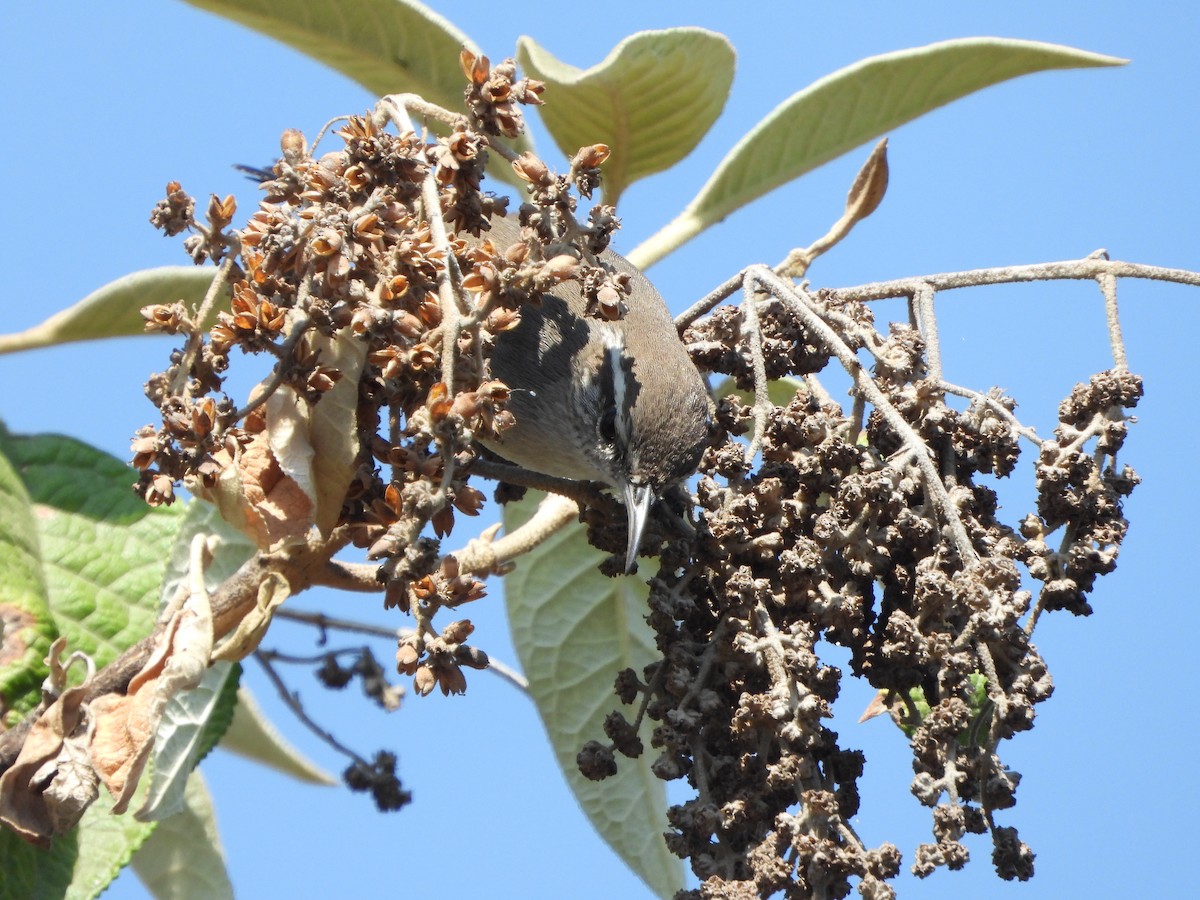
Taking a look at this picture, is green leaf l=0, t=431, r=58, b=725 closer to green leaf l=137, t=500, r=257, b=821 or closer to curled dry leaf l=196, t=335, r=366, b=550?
green leaf l=137, t=500, r=257, b=821

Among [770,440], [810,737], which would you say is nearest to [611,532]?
[770,440]

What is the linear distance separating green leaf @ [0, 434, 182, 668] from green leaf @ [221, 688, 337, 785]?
1.27 m

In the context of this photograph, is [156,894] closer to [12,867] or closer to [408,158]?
[12,867]

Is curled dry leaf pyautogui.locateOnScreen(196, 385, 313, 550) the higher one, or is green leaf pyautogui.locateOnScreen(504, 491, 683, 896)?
green leaf pyautogui.locateOnScreen(504, 491, 683, 896)

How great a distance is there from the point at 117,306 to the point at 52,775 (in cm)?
175

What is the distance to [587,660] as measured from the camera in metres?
3.83

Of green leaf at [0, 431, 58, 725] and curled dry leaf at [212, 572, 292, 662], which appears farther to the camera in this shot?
green leaf at [0, 431, 58, 725]

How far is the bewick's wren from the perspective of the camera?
3.62 meters

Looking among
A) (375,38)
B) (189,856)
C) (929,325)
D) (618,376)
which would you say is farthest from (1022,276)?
(189,856)

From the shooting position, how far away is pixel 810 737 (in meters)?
2.14

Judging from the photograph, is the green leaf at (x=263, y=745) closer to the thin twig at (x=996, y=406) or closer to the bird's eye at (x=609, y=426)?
the bird's eye at (x=609, y=426)

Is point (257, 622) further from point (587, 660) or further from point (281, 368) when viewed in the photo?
point (587, 660)

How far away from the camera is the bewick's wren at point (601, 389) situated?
3623mm

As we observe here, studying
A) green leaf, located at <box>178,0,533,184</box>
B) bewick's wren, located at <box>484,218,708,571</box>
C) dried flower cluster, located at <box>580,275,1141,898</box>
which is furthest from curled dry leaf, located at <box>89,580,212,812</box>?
green leaf, located at <box>178,0,533,184</box>
